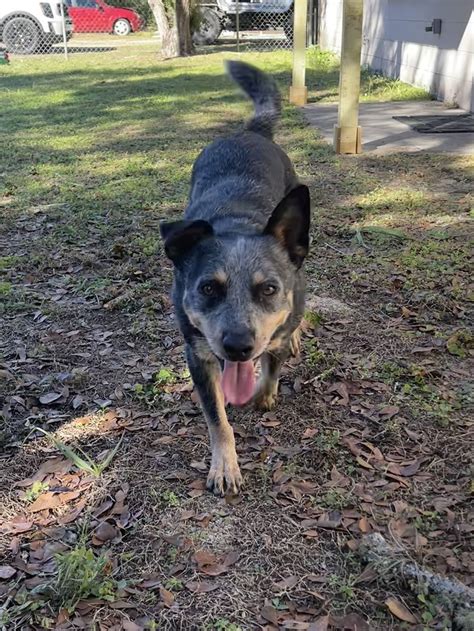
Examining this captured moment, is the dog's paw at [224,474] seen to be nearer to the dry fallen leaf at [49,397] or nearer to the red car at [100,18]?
the dry fallen leaf at [49,397]

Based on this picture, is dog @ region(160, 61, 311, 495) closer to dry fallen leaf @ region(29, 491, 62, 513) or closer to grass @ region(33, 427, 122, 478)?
grass @ region(33, 427, 122, 478)

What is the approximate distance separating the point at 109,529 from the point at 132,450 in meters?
0.56

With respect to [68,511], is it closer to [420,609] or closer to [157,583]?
[157,583]

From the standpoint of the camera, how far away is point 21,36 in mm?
22828

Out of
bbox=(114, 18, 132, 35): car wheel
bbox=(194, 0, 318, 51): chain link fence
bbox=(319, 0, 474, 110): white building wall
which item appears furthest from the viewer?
bbox=(114, 18, 132, 35): car wheel

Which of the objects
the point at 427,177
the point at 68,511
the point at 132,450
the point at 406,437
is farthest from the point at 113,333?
the point at 427,177

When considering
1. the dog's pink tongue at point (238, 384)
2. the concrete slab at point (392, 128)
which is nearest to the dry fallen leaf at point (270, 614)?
the dog's pink tongue at point (238, 384)

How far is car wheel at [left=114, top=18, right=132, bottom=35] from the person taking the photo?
30328 millimetres

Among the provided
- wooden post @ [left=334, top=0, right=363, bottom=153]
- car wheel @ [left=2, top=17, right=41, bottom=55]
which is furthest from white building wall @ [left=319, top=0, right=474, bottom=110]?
car wheel @ [left=2, top=17, right=41, bottom=55]

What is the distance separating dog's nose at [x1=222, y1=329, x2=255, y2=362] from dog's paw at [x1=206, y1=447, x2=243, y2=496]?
1.85 feet

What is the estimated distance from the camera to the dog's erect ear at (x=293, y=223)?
306 cm

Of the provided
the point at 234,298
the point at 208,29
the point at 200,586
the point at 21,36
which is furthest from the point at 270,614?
the point at 208,29

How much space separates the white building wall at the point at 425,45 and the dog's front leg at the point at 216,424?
911cm

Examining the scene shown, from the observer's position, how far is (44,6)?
22.4m
